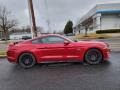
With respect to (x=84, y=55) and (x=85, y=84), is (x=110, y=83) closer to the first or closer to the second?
(x=85, y=84)

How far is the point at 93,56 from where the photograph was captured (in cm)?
916

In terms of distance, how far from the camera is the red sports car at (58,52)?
9156mm

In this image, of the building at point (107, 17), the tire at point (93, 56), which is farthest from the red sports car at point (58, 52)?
the building at point (107, 17)

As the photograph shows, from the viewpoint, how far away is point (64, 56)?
30.3 ft

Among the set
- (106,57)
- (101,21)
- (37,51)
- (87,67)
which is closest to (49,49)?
(37,51)

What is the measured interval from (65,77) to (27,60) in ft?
9.27

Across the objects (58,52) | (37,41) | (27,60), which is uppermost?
(37,41)

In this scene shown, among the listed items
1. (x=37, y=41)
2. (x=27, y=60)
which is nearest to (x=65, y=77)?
(x=27, y=60)

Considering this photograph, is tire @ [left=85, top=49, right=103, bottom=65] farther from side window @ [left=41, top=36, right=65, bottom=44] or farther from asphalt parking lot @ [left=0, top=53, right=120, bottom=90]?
side window @ [left=41, top=36, right=65, bottom=44]

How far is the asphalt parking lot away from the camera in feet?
20.0

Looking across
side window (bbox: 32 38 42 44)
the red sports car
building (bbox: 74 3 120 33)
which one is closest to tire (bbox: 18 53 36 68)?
the red sports car

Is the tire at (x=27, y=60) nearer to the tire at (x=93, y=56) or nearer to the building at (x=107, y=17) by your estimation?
the tire at (x=93, y=56)

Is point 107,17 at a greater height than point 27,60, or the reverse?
point 107,17

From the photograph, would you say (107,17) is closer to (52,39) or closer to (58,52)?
(52,39)
